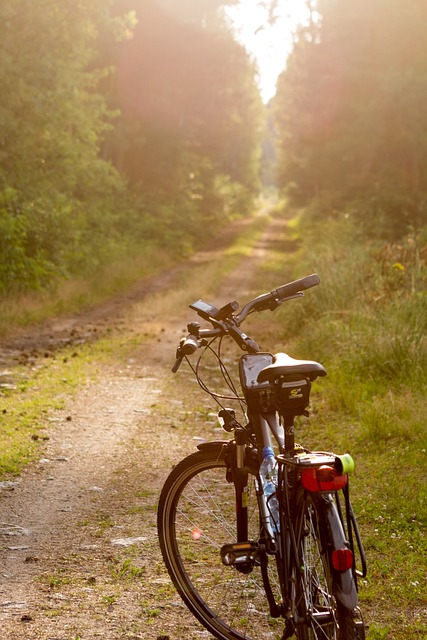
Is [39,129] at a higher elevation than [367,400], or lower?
higher

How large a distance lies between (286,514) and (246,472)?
443 millimetres

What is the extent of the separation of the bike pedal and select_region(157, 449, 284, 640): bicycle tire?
0.53 feet

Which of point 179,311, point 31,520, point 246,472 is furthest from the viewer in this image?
point 179,311

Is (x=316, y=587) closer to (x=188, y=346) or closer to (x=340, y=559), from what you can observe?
(x=340, y=559)

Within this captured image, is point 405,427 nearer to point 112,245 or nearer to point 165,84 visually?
point 112,245

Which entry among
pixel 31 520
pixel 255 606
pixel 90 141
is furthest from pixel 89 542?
pixel 90 141

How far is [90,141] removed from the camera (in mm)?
21984

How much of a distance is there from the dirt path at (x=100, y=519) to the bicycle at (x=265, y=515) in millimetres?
282

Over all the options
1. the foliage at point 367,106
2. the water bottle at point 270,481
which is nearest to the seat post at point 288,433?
the water bottle at point 270,481

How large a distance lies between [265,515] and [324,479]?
0.63 metres

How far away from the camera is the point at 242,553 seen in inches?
140

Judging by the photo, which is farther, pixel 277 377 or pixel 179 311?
pixel 179 311

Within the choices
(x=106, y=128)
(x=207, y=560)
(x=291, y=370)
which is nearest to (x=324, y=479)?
(x=291, y=370)

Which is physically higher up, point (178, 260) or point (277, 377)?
point (178, 260)
